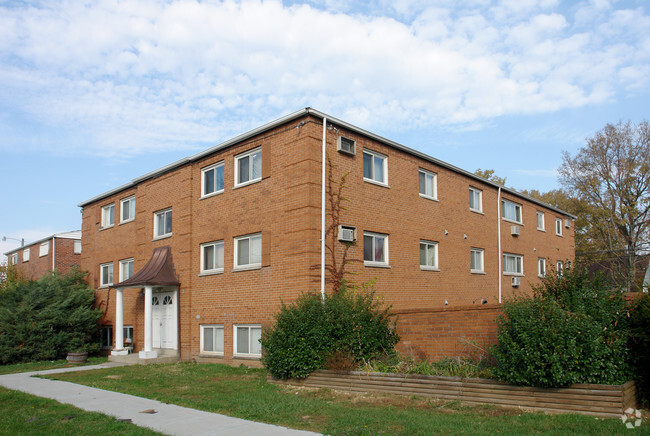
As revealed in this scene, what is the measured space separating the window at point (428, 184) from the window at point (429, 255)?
1714 mm

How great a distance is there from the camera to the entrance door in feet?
65.9

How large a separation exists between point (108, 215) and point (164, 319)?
821 centimetres

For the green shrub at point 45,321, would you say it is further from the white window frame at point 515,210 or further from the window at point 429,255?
the white window frame at point 515,210

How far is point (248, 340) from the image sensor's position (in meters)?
17.1


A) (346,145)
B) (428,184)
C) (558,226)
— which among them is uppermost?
(346,145)

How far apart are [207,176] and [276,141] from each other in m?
4.04

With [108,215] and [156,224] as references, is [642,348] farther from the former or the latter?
[108,215]

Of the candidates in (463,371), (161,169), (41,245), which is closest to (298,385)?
(463,371)

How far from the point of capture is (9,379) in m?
15.9

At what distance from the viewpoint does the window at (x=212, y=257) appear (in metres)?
18.7

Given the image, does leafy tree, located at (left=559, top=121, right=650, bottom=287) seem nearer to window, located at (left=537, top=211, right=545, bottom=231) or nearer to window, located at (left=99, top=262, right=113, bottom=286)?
window, located at (left=537, top=211, right=545, bottom=231)

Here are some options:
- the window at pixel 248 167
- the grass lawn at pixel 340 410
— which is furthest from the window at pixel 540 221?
the grass lawn at pixel 340 410

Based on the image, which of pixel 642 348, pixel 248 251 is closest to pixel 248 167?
pixel 248 251

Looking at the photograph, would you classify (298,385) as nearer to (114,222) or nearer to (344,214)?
(344,214)
